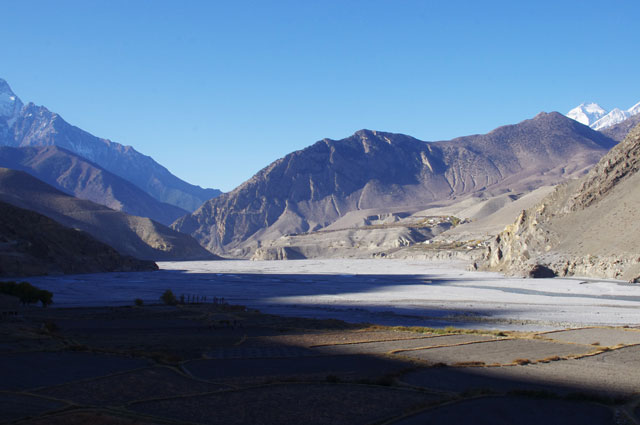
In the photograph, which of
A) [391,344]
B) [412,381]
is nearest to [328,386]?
[412,381]

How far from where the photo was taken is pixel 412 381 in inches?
751

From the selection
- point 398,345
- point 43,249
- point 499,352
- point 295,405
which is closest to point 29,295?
point 398,345

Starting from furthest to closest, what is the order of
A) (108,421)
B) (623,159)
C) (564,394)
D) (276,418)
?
(623,159)
(564,394)
(276,418)
(108,421)

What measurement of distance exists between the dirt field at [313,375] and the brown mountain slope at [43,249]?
64.6 meters

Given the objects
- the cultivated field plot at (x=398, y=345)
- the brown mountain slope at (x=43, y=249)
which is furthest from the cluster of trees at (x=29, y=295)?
the brown mountain slope at (x=43, y=249)

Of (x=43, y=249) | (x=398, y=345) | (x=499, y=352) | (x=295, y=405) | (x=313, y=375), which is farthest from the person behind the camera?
(x=43, y=249)

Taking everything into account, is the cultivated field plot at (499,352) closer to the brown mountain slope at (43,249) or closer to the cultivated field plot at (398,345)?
the cultivated field plot at (398,345)

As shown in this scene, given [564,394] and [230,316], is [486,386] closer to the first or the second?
[564,394]

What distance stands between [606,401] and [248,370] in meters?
11.7

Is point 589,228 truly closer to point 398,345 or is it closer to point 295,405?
point 398,345

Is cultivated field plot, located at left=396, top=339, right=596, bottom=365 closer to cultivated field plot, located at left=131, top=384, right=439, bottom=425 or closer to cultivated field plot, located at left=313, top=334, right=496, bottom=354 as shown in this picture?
cultivated field plot, located at left=313, top=334, right=496, bottom=354

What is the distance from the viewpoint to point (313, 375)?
2047 centimetres

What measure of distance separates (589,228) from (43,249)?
284ft

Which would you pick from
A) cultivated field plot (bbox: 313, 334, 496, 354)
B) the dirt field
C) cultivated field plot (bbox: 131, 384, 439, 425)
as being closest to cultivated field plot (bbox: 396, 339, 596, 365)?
the dirt field
